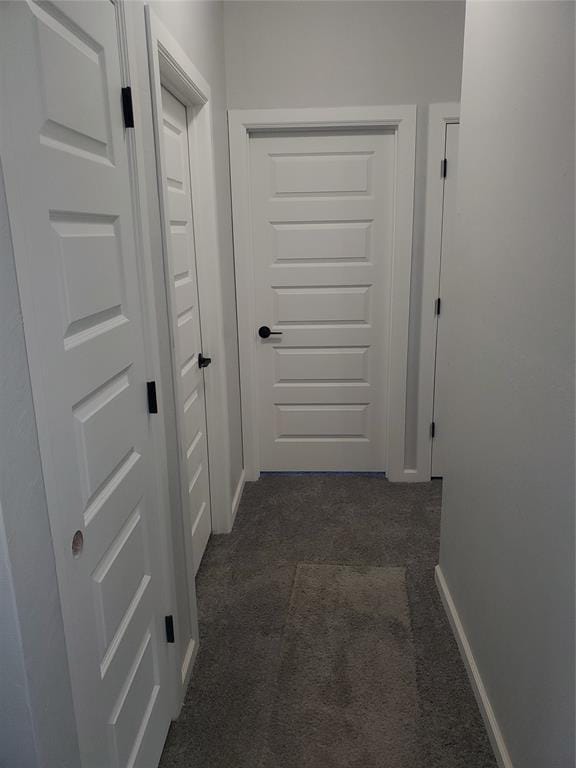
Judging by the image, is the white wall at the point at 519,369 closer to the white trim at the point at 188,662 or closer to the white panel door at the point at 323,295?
the white trim at the point at 188,662

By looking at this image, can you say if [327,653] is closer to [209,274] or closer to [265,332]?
[209,274]

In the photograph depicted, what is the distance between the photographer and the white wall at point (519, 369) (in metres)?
1.22

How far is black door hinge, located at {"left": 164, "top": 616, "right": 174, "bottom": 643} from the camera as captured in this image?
67.2 inches

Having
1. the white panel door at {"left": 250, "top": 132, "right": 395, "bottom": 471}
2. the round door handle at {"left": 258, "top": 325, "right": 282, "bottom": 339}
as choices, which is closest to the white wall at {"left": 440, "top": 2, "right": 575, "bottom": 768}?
the white panel door at {"left": 250, "top": 132, "right": 395, "bottom": 471}

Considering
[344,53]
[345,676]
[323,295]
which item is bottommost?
[345,676]

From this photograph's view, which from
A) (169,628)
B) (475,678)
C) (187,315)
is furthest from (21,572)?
(187,315)

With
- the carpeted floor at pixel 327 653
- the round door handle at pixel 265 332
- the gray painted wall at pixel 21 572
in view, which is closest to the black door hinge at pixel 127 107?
the gray painted wall at pixel 21 572

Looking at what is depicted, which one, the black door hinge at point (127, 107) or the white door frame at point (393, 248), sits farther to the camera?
the white door frame at point (393, 248)

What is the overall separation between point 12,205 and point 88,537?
657 millimetres

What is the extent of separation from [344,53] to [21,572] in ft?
9.92

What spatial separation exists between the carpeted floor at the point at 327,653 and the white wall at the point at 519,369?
0.22 m

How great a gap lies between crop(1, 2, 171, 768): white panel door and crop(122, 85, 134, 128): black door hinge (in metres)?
0.04

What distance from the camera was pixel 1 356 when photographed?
32.6 inches

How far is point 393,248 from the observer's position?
3186mm
